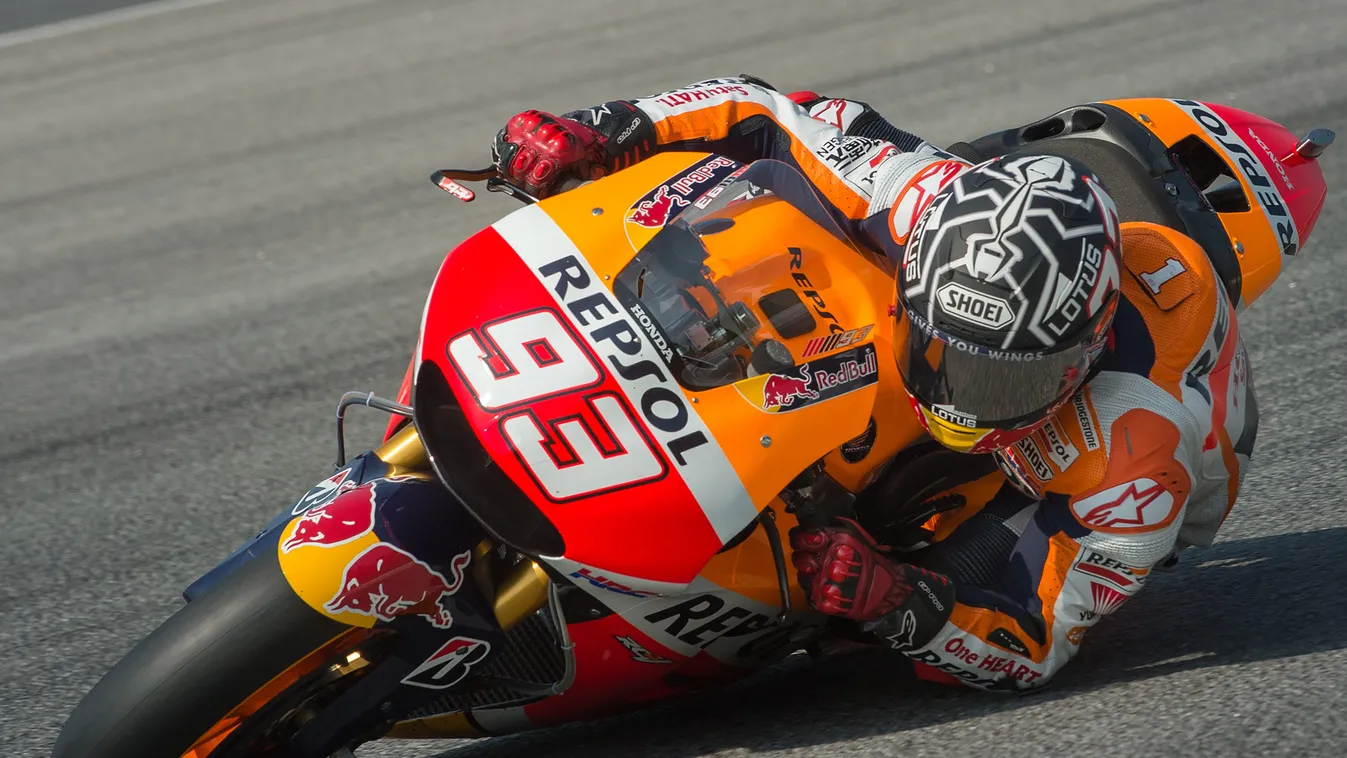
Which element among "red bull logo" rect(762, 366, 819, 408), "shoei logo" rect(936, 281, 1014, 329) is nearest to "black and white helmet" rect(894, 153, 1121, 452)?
"shoei logo" rect(936, 281, 1014, 329)

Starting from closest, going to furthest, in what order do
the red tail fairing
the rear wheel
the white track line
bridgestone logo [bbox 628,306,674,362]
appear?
1. the rear wheel
2. bridgestone logo [bbox 628,306,674,362]
3. the red tail fairing
4. the white track line

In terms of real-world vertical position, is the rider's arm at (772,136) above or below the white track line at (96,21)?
above

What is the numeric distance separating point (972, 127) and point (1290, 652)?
4.85 m

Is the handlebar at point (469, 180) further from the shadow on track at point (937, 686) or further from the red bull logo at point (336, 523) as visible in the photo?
the shadow on track at point (937, 686)

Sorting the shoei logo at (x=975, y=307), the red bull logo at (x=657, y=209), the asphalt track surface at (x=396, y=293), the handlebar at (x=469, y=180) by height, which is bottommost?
the asphalt track surface at (x=396, y=293)

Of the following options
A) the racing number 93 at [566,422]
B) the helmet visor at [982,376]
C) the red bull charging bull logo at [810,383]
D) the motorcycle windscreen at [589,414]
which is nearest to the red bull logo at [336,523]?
the motorcycle windscreen at [589,414]

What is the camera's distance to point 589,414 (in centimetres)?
246

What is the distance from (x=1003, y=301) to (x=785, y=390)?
45 centimetres

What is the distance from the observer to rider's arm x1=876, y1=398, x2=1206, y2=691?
9.61ft

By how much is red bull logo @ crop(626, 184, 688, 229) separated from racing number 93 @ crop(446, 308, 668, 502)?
0.38m

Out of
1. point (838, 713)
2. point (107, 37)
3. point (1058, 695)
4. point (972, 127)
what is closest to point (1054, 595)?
point (1058, 695)

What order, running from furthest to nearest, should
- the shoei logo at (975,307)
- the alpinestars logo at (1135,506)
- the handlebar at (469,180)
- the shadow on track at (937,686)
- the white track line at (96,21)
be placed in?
1. the white track line at (96,21)
2. the handlebar at (469,180)
3. the shadow on track at (937,686)
4. the alpinestars logo at (1135,506)
5. the shoei logo at (975,307)

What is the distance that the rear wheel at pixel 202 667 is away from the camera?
242cm

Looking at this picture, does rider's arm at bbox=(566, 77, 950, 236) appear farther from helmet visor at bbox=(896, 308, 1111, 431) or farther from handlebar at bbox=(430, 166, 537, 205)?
helmet visor at bbox=(896, 308, 1111, 431)
